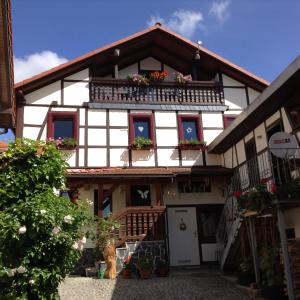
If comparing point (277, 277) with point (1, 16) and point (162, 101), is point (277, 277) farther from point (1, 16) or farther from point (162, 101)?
point (162, 101)

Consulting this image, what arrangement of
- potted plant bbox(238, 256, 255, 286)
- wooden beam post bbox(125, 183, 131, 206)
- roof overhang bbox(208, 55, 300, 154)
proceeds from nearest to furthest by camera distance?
roof overhang bbox(208, 55, 300, 154), potted plant bbox(238, 256, 255, 286), wooden beam post bbox(125, 183, 131, 206)

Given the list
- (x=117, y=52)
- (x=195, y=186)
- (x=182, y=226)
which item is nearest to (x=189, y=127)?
(x=195, y=186)

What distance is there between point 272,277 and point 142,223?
5055 mm

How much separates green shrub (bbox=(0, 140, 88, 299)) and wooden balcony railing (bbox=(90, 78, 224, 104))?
835cm

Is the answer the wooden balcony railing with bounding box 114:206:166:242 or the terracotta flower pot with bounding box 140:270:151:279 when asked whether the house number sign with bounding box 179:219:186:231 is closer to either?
the wooden balcony railing with bounding box 114:206:166:242

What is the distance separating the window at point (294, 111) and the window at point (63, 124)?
24.6 ft

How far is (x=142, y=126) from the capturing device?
48.9 ft

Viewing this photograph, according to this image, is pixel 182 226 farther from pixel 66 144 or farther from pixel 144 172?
pixel 66 144

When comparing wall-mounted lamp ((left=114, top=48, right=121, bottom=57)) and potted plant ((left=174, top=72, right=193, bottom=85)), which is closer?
wall-mounted lamp ((left=114, top=48, right=121, bottom=57))

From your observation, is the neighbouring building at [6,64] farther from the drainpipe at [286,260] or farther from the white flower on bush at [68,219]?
the drainpipe at [286,260]

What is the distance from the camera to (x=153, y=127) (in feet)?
48.4

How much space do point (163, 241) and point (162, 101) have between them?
5.46 metres

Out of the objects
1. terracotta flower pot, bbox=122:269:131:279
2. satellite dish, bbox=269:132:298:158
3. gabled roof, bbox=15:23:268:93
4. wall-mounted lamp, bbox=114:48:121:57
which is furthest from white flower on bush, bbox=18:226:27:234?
wall-mounted lamp, bbox=114:48:121:57

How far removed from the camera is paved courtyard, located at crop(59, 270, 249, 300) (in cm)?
891
